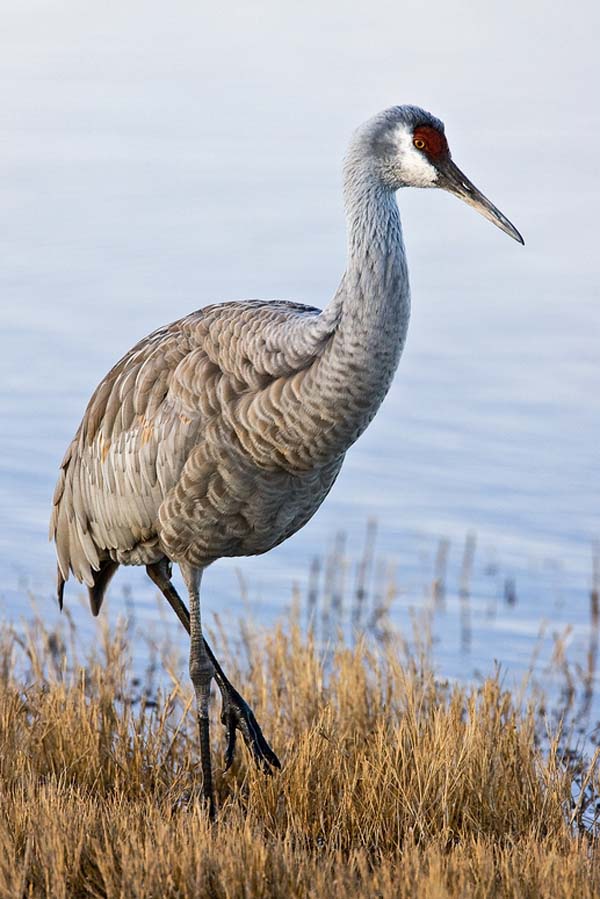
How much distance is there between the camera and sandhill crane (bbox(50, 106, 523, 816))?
210 inches

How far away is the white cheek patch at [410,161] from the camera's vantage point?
5.43 metres

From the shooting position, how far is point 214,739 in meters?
6.51

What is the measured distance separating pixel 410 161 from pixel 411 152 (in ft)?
0.09

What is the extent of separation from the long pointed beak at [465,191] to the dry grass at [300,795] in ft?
5.16

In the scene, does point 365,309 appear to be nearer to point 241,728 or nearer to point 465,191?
point 465,191

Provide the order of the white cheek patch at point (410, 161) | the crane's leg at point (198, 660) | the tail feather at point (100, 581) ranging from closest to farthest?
the white cheek patch at point (410, 161), the crane's leg at point (198, 660), the tail feather at point (100, 581)

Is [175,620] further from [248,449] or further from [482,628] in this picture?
[248,449]

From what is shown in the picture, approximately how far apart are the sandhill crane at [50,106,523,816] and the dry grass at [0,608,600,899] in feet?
0.83

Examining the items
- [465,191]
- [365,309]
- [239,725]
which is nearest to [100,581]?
[239,725]

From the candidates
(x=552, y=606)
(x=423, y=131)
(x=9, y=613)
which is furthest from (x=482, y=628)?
(x=423, y=131)

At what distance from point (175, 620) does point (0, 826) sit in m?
4.12

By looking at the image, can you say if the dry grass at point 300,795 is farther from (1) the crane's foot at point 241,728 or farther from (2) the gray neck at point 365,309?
(2) the gray neck at point 365,309

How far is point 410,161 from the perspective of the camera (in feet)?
17.8

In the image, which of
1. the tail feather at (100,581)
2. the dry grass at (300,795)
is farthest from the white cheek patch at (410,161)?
the tail feather at (100,581)
